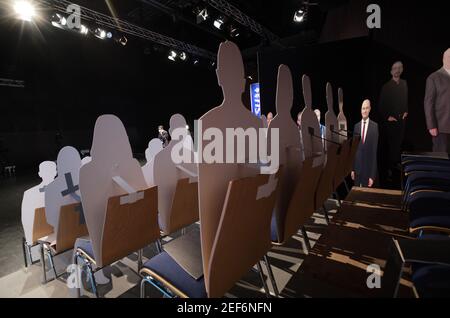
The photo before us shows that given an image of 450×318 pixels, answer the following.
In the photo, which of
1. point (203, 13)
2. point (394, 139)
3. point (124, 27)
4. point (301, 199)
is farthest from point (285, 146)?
point (124, 27)

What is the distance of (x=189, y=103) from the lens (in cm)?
1352

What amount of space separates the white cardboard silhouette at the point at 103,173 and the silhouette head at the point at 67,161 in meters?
0.57

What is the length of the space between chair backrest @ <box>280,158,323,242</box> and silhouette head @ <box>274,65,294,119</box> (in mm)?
430

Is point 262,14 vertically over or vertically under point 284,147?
over

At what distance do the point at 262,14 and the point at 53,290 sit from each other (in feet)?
26.0

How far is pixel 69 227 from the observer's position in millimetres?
1724

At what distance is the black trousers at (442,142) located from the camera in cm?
378

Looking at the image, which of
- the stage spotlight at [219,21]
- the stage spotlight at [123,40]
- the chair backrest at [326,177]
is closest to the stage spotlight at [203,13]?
the stage spotlight at [219,21]

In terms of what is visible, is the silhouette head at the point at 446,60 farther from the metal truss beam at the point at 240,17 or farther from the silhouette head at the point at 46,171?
the silhouette head at the point at 46,171

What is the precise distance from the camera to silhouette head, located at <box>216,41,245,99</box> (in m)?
1.23

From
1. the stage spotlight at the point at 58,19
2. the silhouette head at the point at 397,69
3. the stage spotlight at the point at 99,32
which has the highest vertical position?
the stage spotlight at the point at 99,32
